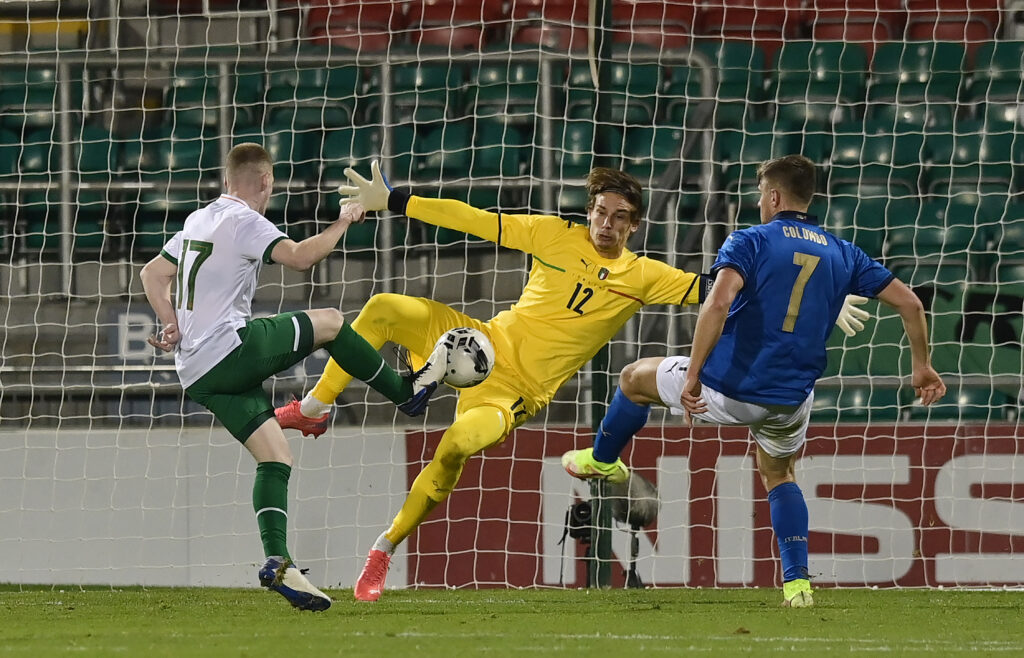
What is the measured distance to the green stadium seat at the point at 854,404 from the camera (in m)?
7.45

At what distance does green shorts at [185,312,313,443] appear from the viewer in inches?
196

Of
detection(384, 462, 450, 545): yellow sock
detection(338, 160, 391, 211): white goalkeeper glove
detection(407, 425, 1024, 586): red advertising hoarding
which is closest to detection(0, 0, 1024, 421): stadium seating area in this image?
detection(407, 425, 1024, 586): red advertising hoarding

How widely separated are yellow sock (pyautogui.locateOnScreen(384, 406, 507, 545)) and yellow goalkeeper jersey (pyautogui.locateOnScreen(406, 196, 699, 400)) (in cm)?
33

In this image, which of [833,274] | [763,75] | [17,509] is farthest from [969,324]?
[17,509]

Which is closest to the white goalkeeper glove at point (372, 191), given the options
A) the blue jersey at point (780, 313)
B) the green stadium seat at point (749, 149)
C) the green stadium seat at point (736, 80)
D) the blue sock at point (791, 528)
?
the blue jersey at point (780, 313)

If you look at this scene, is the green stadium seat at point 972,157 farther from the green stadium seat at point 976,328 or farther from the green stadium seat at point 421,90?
the green stadium seat at point 421,90

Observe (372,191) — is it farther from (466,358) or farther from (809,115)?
(809,115)

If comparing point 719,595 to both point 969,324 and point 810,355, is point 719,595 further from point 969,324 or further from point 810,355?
point 969,324

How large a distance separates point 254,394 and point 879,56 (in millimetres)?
5333

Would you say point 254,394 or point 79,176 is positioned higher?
point 79,176

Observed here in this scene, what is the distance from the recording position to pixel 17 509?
7.14m

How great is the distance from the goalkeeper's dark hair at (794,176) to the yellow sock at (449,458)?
1424mm

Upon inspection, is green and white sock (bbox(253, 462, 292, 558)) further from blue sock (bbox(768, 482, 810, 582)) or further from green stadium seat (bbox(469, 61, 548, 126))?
green stadium seat (bbox(469, 61, 548, 126))

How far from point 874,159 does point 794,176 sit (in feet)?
10.8
